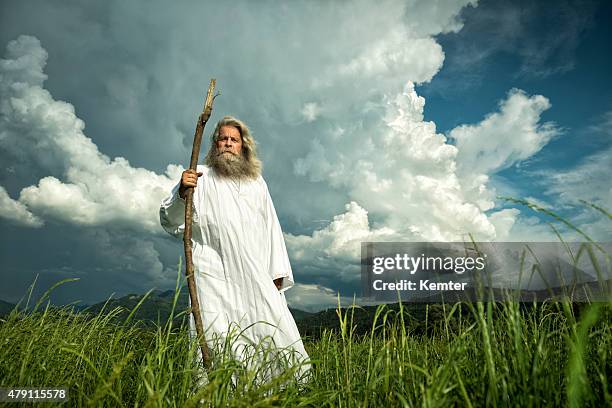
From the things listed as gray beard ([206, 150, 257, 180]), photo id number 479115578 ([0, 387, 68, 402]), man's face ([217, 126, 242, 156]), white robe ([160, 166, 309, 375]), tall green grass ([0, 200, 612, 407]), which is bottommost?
photo id number 479115578 ([0, 387, 68, 402])

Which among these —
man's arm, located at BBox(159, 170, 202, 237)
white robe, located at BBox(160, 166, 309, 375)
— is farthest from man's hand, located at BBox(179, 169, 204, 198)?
white robe, located at BBox(160, 166, 309, 375)

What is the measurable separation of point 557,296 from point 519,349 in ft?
2.59

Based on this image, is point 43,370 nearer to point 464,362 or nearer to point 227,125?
point 464,362

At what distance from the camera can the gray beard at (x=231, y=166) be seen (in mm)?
5453

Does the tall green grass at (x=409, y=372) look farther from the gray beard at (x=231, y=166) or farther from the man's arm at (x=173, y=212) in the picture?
the gray beard at (x=231, y=166)

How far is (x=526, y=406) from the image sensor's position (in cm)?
178

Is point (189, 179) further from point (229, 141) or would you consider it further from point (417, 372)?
point (417, 372)

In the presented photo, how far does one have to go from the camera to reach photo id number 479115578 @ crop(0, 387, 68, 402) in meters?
2.45

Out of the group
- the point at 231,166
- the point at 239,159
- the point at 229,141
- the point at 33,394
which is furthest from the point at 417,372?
the point at 229,141

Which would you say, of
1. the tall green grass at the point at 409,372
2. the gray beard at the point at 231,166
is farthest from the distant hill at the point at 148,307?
the gray beard at the point at 231,166

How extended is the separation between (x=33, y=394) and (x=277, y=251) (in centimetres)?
317

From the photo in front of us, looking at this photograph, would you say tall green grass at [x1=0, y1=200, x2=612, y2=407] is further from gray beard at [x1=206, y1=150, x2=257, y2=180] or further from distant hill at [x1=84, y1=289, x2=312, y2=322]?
gray beard at [x1=206, y1=150, x2=257, y2=180]

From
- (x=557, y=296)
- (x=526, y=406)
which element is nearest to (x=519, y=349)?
(x=526, y=406)

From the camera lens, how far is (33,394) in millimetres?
2551
